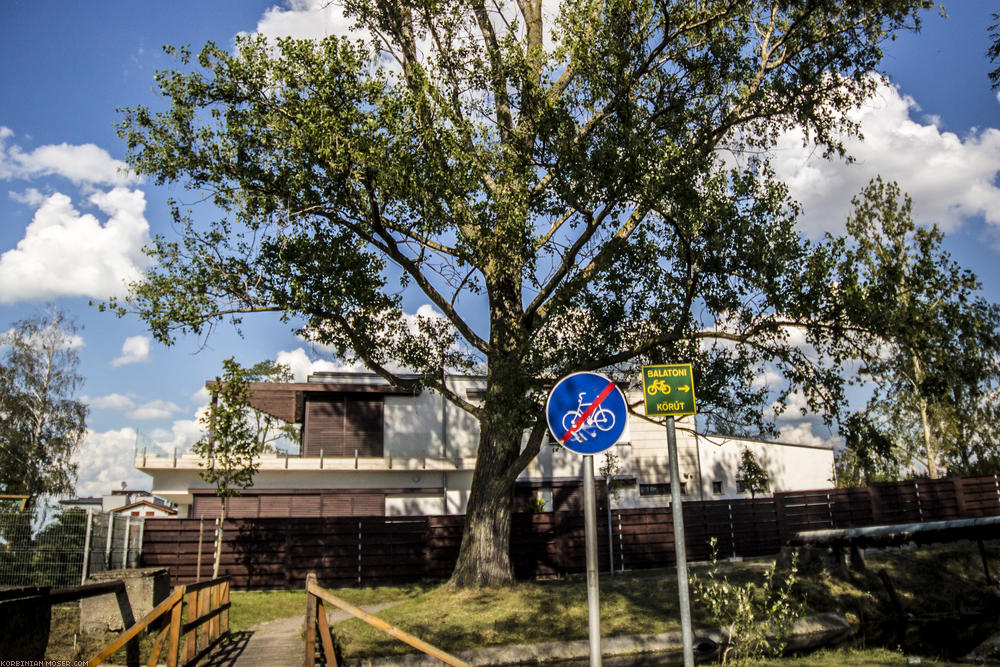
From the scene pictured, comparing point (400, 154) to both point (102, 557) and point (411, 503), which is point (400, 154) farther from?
point (411, 503)

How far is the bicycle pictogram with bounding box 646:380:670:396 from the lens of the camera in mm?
5973

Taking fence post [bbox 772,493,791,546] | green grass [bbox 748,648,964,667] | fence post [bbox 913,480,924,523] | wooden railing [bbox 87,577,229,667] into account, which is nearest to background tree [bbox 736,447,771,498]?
fence post [bbox 913,480,924,523]

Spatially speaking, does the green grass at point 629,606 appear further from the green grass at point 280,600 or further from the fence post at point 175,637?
the fence post at point 175,637

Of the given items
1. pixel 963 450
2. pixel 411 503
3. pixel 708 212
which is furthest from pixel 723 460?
pixel 708 212

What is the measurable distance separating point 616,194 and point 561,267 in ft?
9.59

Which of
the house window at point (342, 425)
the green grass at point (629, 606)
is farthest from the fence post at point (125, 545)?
the house window at point (342, 425)

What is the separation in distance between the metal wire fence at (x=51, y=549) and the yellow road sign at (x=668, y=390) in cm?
1223

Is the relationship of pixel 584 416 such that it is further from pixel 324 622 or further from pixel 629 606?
pixel 629 606

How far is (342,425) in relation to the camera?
28609 millimetres

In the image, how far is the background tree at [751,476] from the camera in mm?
30719

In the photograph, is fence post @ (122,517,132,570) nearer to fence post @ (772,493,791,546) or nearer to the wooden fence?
the wooden fence

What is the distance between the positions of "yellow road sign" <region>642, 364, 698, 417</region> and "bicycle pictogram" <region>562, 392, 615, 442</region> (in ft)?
1.52

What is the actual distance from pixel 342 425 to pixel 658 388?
79.2 ft

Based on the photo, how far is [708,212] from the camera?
11.8 metres
